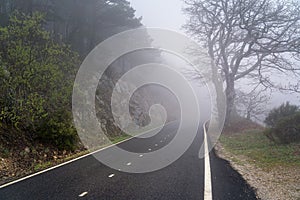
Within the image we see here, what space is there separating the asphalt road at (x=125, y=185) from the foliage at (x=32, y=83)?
3.44m

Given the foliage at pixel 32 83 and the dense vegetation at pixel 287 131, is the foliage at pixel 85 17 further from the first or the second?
the dense vegetation at pixel 287 131

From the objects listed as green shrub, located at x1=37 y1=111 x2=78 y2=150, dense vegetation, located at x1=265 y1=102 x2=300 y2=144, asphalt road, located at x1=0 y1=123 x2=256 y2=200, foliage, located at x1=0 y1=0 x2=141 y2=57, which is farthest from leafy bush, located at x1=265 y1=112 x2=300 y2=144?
foliage, located at x1=0 y1=0 x2=141 y2=57

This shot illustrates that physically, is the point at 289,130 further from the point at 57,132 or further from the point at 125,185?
the point at 57,132

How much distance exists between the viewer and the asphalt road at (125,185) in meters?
5.22

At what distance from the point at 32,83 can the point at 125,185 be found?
22.4 ft

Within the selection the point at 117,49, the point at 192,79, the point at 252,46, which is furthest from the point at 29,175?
the point at 117,49

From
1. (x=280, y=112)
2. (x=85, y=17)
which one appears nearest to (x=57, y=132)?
(x=280, y=112)

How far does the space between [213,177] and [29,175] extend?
17.7 ft

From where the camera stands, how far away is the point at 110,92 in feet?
83.6

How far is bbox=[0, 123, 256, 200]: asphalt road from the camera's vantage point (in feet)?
17.1

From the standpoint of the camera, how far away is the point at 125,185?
593 cm

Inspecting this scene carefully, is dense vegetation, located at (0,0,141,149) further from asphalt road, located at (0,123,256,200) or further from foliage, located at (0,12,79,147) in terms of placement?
asphalt road, located at (0,123,256,200)

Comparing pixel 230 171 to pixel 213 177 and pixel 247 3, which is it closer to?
pixel 213 177

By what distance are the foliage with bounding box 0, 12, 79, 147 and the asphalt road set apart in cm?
344
